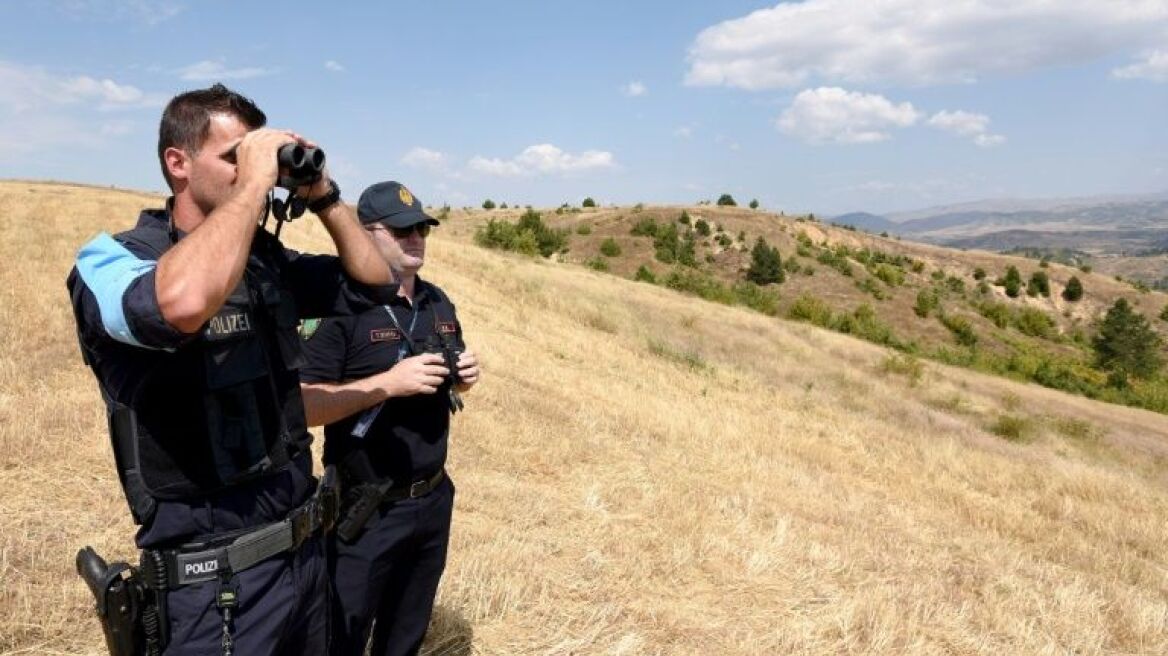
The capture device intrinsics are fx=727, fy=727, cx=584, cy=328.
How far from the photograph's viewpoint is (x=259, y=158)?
185 centimetres

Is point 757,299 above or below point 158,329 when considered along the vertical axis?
below

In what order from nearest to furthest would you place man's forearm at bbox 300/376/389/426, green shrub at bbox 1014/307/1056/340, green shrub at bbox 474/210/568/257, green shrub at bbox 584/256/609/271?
man's forearm at bbox 300/376/389/426
green shrub at bbox 474/210/568/257
green shrub at bbox 584/256/609/271
green shrub at bbox 1014/307/1056/340

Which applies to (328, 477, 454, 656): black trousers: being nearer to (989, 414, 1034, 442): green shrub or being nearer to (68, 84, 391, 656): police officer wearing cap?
(68, 84, 391, 656): police officer wearing cap

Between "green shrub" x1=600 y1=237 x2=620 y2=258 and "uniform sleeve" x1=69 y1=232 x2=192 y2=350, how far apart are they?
42.3 metres

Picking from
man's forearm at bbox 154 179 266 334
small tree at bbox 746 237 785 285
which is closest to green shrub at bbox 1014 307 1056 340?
small tree at bbox 746 237 785 285

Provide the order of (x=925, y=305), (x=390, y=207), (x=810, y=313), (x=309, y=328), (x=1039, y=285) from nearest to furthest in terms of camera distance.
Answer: (x=309, y=328) < (x=390, y=207) < (x=810, y=313) < (x=925, y=305) < (x=1039, y=285)

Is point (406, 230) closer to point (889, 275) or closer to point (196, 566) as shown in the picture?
point (196, 566)

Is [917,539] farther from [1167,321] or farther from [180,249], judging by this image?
[1167,321]

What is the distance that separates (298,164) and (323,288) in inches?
21.4

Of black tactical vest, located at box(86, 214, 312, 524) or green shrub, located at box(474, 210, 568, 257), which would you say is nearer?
black tactical vest, located at box(86, 214, 312, 524)

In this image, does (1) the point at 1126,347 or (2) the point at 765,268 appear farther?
(2) the point at 765,268

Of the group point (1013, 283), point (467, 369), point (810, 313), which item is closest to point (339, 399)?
point (467, 369)

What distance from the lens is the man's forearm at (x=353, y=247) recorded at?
2225 mm

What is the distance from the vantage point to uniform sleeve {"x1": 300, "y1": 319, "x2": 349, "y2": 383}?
117 inches
